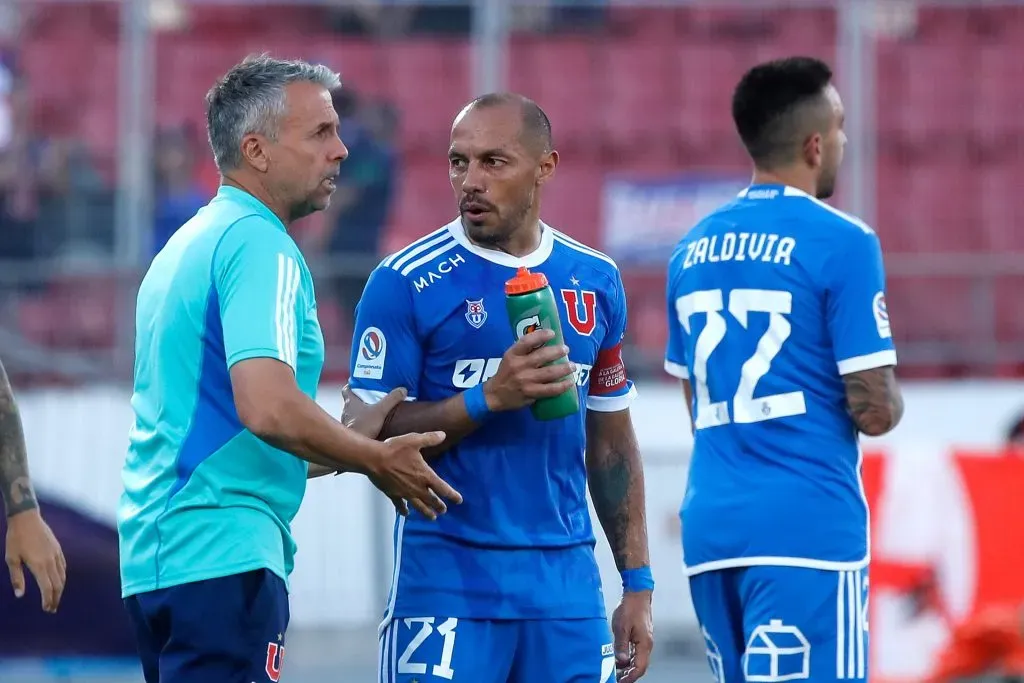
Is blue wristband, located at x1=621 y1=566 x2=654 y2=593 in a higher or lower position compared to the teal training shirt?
lower

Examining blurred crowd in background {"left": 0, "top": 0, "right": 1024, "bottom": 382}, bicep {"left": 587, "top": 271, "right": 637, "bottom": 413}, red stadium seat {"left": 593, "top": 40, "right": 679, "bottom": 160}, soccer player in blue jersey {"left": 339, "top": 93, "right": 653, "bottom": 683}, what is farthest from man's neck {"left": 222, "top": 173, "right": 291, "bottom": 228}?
red stadium seat {"left": 593, "top": 40, "right": 679, "bottom": 160}

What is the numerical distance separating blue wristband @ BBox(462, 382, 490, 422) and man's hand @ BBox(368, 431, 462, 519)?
28 centimetres

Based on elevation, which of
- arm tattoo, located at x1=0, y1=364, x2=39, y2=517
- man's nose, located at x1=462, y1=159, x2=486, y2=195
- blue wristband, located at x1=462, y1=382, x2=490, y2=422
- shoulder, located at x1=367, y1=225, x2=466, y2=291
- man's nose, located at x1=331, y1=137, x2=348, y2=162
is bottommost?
arm tattoo, located at x1=0, y1=364, x2=39, y2=517

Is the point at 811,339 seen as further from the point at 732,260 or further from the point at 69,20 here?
the point at 69,20

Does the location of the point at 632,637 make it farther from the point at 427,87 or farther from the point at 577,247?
the point at 427,87

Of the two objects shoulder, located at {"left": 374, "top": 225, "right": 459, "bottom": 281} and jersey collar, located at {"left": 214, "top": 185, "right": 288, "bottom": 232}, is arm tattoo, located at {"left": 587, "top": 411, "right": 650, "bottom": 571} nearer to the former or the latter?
shoulder, located at {"left": 374, "top": 225, "right": 459, "bottom": 281}

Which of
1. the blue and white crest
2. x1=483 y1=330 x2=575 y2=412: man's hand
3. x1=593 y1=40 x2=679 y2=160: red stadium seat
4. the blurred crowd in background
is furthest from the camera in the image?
x1=593 y1=40 x2=679 y2=160: red stadium seat

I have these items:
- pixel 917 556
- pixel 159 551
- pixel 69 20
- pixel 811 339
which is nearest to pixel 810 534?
pixel 811 339

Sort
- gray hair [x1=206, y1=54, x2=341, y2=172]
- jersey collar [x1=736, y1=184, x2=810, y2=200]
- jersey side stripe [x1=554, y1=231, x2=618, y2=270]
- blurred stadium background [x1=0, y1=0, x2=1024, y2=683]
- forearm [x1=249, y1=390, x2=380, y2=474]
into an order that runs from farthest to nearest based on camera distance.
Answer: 1. blurred stadium background [x1=0, y1=0, x2=1024, y2=683]
2. jersey collar [x1=736, y1=184, x2=810, y2=200]
3. jersey side stripe [x1=554, y1=231, x2=618, y2=270]
4. gray hair [x1=206, y1=54, x2=341, y2=172]
5. forearm [x1=249, y1=390, x2=380, y2=474]

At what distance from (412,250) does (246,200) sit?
575 millimetres

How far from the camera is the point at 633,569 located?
4523 mm

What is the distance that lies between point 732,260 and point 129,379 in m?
6.92

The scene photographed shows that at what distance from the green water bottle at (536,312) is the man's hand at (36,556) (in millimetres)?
1237

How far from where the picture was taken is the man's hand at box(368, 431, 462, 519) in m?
3.68
